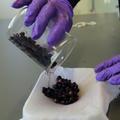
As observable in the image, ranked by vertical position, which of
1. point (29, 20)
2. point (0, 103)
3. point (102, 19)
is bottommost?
point (102, 19)

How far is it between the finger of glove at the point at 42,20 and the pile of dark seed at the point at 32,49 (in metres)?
0.03

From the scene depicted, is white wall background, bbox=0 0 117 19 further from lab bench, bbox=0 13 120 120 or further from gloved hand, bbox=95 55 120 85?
gloved hand, bbox=95 55 120 85

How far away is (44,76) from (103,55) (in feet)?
0.97

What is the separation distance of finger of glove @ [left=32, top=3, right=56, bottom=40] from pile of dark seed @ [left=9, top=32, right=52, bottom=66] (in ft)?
0.10

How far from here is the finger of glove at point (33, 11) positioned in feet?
2.06

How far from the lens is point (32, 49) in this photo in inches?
25.1

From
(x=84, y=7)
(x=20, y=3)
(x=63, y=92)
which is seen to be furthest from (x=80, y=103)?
(x=84, y=7)

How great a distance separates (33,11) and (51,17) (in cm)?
4

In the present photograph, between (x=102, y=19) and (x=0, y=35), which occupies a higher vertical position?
(x=0, y=35)

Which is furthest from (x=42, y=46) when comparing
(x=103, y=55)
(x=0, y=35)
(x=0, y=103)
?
(x=0, y=35)

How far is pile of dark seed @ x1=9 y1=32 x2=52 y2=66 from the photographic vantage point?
25.1 inches

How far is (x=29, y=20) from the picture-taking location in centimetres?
63

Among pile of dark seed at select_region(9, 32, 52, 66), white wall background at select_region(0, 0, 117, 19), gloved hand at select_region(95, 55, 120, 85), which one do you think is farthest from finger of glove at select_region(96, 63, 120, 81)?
white wall background at select_region(0, 0, 117, 19)

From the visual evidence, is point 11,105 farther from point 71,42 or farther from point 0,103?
point 71,42
